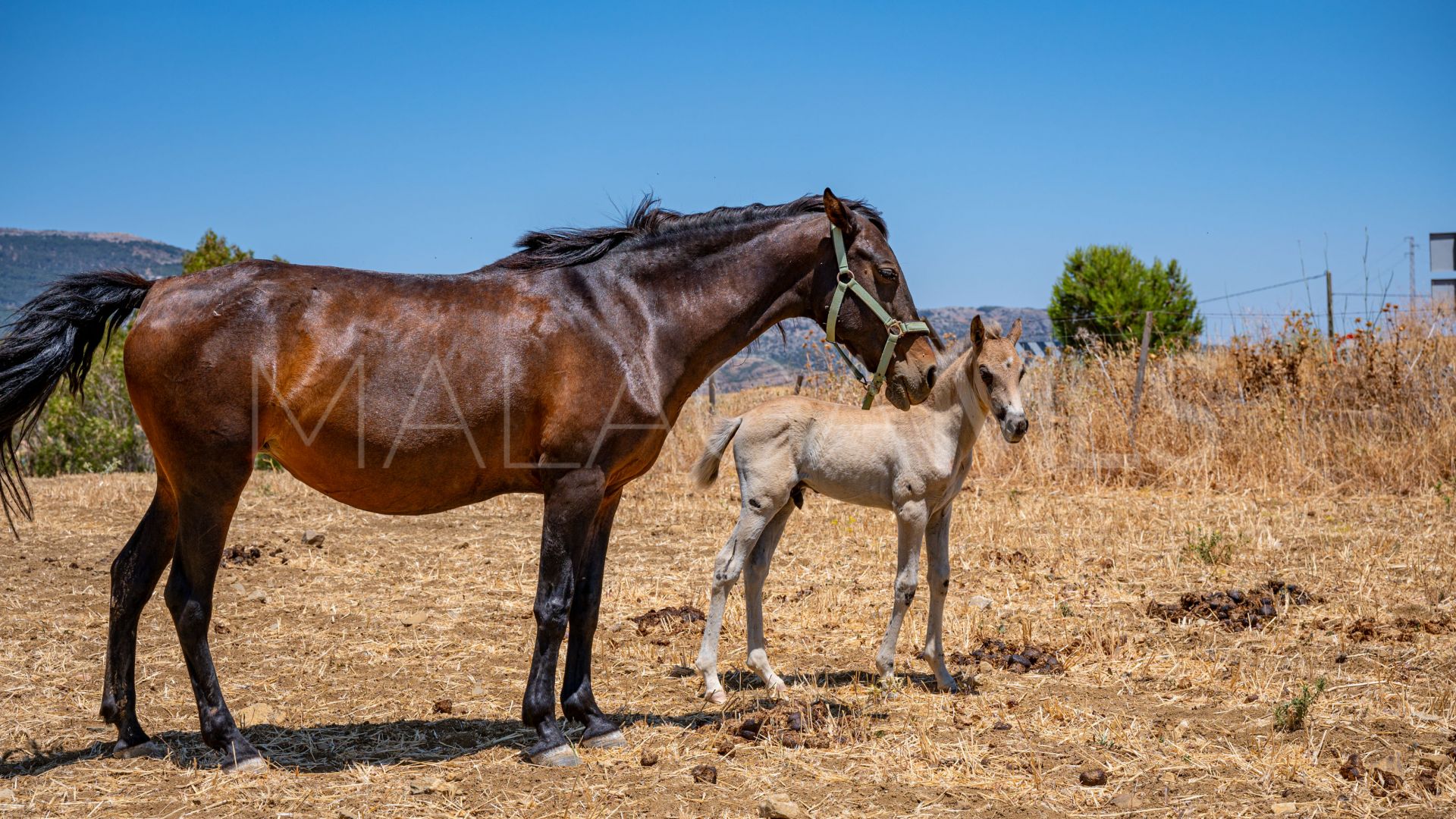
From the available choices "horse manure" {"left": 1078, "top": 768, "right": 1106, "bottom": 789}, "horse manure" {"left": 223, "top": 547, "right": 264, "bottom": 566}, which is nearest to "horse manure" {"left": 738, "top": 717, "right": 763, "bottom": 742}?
"horse manure" {"left": 1078, "top": 768, "right": 1106, "bottom": 789}

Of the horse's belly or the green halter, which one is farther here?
the green halter

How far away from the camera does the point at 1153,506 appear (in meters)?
11.0

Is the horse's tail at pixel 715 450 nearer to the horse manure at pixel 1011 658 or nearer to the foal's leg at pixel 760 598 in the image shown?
the foal's leg at pixel 760 598

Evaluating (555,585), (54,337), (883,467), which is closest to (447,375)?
(555,585)

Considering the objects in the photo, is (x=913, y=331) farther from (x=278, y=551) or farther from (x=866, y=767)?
(x=278, y=551)

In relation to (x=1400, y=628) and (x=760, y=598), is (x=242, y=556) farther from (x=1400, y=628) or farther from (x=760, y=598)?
(x=1400, y=628)

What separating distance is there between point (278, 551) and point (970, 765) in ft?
22.1

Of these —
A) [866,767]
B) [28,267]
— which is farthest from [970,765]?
[28,267]

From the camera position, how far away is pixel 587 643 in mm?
5102

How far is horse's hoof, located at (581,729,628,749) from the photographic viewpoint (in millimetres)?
4855

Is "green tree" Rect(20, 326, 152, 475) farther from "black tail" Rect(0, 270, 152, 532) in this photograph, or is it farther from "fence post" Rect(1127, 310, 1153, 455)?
"fence post" Rect(1127, 310, 1153, 455)

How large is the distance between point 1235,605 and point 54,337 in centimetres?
713

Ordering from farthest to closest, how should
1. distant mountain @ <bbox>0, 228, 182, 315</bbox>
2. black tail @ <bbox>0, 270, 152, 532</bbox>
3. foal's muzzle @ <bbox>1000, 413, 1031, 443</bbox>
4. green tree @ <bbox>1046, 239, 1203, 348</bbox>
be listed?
distant mountain @ <bbox>0, 228, 182, 315</bbox> → green tree @ <bbox>1046, 239, 1203, 348</bbox> → foal's muzzle @ <bbox>1000, 413, 1031, 443</bbox> → black tail @ <bbox>0, 270, 152, 532</bbox>

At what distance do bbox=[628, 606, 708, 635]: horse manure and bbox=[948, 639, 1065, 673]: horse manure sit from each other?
1781 mm
